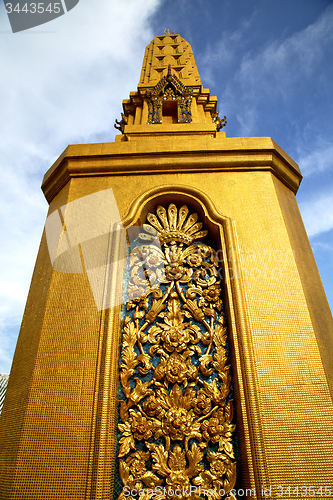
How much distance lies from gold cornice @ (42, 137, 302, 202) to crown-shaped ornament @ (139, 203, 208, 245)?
635 millimetres

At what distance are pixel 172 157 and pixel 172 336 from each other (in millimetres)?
2608

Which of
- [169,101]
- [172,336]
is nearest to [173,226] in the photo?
[172,336]

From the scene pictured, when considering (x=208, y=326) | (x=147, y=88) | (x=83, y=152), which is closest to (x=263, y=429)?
(x=208, y=326)

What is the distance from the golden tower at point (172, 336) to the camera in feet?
9.25

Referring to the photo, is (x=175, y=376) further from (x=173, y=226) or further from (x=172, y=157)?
(x=172, y=157)

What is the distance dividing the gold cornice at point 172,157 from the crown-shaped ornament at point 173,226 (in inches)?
25.0

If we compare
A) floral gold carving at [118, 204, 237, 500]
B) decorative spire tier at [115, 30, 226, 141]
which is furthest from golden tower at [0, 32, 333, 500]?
decorative spire tier at [115, 30, 226, 141]

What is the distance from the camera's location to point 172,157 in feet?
15.2

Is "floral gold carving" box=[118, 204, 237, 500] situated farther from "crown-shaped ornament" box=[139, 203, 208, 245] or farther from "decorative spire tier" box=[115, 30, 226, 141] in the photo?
"decorative spire tier" box=[115, 30, 226, 141]

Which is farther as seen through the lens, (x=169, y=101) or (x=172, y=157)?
(x=169, y=101)

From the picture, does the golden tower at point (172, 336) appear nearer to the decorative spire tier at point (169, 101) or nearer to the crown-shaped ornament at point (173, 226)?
the crown-shaped ornament at point (173, 226)

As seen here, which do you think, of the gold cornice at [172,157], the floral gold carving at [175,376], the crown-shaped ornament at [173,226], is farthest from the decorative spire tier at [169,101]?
the floral gold carving at [175,376]

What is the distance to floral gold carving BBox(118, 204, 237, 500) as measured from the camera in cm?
289

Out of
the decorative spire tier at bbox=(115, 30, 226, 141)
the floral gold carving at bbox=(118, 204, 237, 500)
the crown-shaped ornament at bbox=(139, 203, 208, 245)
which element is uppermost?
the decorative spire tier at bbox=(115, 30, 226, 141)
